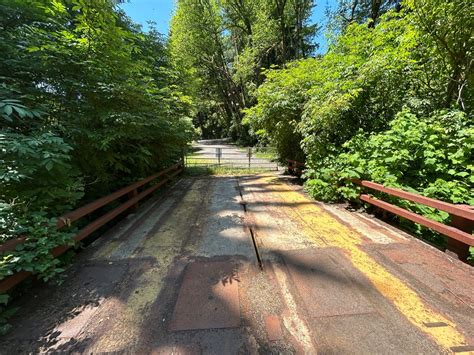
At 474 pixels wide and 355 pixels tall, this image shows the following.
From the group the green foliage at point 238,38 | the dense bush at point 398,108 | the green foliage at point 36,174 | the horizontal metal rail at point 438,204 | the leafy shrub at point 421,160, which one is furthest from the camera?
the green foliage at point 238,38

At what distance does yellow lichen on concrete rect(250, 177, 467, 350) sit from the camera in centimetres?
155

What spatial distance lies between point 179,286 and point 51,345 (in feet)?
3.05

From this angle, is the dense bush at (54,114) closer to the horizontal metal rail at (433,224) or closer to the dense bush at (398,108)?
the dense bush at (398,108)

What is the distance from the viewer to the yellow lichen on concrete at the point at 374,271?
1.55 m

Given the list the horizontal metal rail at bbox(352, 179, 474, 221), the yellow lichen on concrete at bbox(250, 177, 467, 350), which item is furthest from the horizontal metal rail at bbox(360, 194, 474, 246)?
the yellow lichen on concrete at bbox(250, 177, 467, 350)

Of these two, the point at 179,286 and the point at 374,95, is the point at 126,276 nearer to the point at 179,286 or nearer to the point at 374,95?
the point at 179,286

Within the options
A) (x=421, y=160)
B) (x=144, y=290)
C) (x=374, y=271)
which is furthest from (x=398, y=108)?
(x=144, y=290)

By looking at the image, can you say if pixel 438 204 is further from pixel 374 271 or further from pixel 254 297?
pixel 254 297

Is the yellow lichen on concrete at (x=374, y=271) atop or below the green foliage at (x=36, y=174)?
below

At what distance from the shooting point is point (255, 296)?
6.37 feet

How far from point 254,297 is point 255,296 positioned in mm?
15

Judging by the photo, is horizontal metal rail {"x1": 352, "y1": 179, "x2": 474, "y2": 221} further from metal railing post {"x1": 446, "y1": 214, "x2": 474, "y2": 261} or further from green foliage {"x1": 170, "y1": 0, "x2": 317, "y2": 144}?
green foliage {"x1": 170, "y1": 0, "x2": 317, "y2": 144}

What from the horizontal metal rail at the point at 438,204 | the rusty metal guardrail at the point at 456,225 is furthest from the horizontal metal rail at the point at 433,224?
the horizontal metal rail at the point at 438,204

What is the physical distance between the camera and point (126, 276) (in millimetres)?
2287
